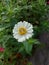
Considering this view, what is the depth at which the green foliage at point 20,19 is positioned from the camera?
1875mm

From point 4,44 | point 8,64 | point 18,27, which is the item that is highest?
point 18,27

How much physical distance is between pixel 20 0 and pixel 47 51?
49cm

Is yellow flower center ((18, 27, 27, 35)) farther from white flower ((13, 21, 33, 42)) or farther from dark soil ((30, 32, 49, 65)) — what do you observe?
dark soil ((30, 32, 49, 65))

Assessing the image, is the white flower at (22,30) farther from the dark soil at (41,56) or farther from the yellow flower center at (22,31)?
the dark soil at (41,56)

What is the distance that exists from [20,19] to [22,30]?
139 millimetres

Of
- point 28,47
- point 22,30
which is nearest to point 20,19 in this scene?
point 22,30

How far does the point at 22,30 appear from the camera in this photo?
188 centimetres

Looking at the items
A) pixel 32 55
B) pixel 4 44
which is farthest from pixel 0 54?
pixel 32 55

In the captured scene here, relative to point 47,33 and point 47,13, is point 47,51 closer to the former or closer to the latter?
point 47,33

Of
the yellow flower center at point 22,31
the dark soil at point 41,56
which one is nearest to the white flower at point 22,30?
the yellow flower center at point 22,31

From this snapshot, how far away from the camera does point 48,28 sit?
196cm

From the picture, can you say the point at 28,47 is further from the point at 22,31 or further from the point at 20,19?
the point at 20,19

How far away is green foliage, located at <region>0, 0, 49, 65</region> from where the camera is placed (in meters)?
1.88

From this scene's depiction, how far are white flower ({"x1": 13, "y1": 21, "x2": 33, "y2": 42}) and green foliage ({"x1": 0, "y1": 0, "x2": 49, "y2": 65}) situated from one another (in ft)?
0.12
